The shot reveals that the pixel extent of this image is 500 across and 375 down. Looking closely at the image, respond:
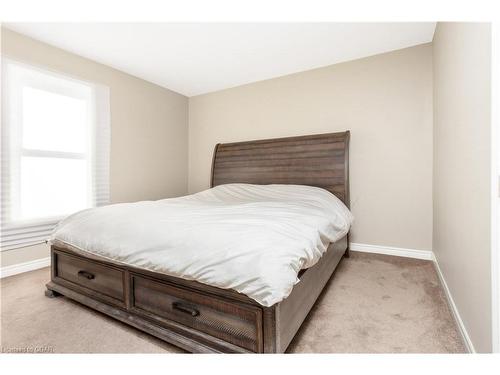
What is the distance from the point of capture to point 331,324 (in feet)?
4.69

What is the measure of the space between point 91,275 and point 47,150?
170 centimetres

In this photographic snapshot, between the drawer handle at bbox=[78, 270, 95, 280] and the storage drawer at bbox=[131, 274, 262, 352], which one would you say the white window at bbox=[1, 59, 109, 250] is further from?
the storage drawer at bbox=[131, 274, 262, 352]

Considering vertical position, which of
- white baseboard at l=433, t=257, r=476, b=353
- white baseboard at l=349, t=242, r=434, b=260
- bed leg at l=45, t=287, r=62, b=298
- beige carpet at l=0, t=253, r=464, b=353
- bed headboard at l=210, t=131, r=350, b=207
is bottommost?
beige carpet at l=0, t=253, r=464, b=353

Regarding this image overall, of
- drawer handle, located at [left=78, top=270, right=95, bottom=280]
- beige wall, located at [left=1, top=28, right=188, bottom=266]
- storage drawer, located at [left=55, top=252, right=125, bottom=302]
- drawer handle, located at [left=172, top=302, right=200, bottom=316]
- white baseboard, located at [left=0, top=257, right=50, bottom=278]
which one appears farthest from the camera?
beige wall, located at [left=1, top=28, right=188, bottom=266]

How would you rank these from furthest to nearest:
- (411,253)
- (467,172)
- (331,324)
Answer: (411,253) < (331,324) < (467,172)

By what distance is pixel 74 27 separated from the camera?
2.18 metres

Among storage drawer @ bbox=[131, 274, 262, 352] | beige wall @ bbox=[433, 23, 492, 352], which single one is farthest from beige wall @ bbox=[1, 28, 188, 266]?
beige wall @ bbox=[433, 23, 492, 352]

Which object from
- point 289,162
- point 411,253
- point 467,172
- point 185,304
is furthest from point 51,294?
point 411,253

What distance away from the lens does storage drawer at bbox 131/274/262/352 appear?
1037 mm

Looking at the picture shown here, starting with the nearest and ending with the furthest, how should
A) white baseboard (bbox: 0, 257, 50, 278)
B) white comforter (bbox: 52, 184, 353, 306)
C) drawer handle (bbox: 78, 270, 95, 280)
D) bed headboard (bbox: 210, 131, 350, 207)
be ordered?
white comforter (bbox: 52, 184, 353, 306) < drawer handle (bbox: 78, 270, 95, 280) < white baseboard (bbox: 0, 257, 50, 278) < bed headboard (bbox: 210, 131, 350, 207)

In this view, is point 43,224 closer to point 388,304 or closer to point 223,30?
point 223,30

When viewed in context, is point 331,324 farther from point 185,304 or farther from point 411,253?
point 411,253

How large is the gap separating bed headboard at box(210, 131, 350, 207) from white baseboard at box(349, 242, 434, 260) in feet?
1.90
